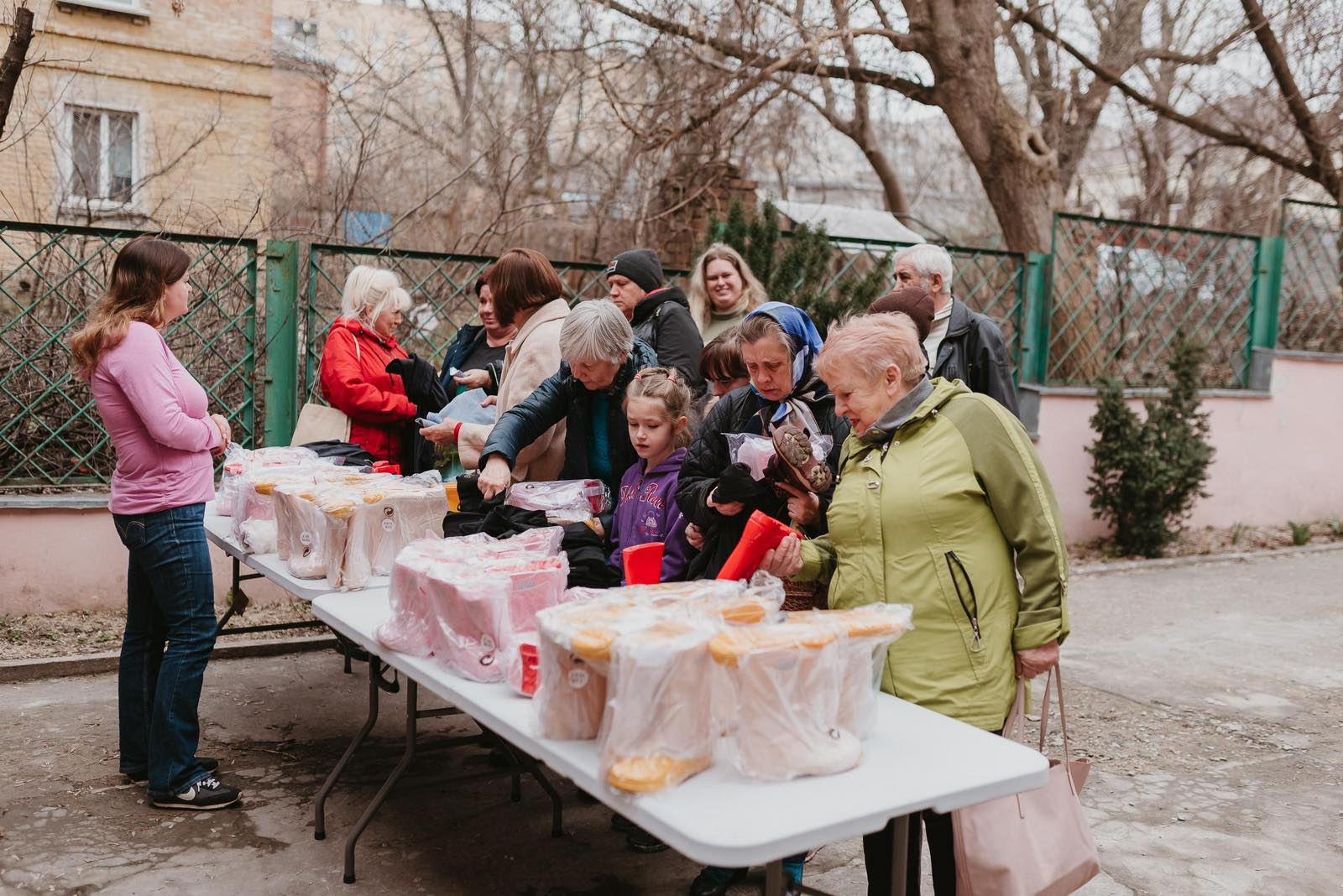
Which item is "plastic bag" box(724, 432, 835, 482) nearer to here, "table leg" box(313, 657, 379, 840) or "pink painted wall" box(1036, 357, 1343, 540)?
"table leg" box(313, 657, 379, 840)

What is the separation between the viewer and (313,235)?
733 cm

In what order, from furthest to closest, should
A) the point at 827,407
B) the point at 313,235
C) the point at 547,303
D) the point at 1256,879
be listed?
the point at 313,235
the point at 547,303
the point at 1256,879
the point at 827,407

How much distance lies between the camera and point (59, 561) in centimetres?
554

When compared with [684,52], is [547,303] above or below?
below

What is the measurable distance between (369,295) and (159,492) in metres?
1.68

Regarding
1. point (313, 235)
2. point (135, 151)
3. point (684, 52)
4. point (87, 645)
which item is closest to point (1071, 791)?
point (87, 645)

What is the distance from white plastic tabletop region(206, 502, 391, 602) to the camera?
10.7 ft

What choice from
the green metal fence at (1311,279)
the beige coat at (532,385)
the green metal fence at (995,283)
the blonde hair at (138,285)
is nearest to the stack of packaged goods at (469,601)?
the beige coat at (532,385)

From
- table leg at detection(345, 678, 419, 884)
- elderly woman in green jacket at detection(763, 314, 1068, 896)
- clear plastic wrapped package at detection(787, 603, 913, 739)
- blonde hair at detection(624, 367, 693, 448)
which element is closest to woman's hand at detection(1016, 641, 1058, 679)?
elderly woman in green jacket at detection(763, 314, 1068, 896)

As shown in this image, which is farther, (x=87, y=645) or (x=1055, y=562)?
(x=87, y=645)

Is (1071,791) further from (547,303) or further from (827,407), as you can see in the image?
(547,303)

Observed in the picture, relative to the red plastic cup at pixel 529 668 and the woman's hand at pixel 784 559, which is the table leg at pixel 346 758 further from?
the woman's hand at pixel 784 559

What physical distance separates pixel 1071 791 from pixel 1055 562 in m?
0.49

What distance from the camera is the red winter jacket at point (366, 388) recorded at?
4828mm
